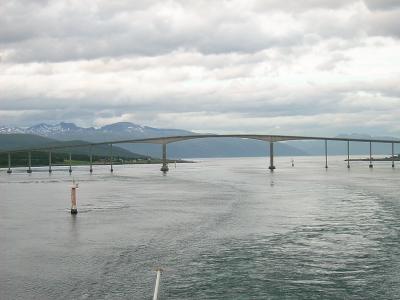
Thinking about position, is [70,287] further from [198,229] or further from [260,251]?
[198,229]

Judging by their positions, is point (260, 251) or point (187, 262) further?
point (260, 251)

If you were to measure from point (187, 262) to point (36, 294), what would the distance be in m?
9.16

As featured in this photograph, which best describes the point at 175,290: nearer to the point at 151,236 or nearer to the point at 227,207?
the point at 151,236

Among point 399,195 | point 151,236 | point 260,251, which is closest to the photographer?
point 260,251

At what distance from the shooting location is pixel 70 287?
2497 centimetres

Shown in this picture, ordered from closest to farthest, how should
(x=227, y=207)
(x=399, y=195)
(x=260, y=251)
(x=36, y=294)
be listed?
(x=36, y=294)
(x=260, y=251)
(x=227, y=207)
(x=399, y=195)

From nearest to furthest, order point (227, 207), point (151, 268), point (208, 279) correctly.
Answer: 1. point (208, 279)
2. point (151, 268)
3. point (227, 207)

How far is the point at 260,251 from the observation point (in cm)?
3316

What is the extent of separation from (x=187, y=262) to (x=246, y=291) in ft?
22.0

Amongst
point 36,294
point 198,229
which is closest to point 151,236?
point 198,229

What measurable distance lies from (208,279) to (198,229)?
1709 centimetres

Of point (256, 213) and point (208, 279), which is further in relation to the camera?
point (256, 213)

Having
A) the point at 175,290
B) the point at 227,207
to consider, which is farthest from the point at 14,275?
the point at 227,207

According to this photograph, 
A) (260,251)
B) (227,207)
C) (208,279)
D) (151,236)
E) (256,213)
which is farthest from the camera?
(227,207)
